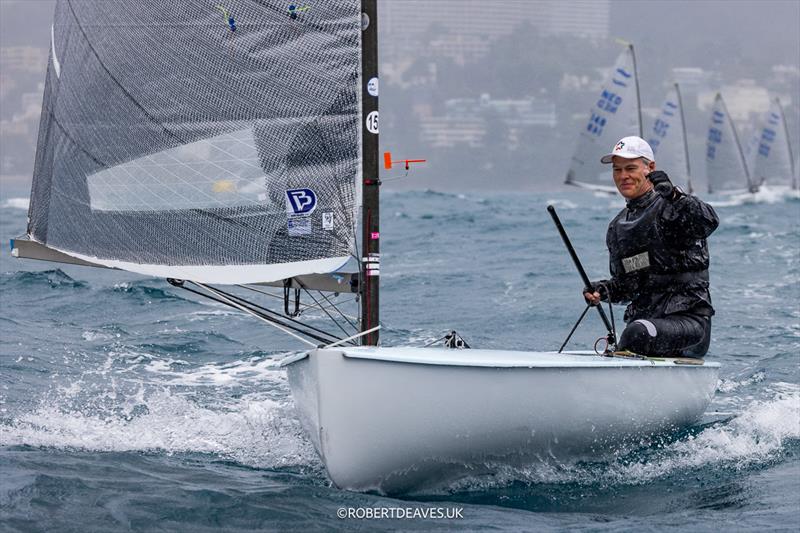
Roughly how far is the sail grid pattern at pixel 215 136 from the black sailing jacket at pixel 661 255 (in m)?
1.39

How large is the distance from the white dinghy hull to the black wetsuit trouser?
35 centimetres

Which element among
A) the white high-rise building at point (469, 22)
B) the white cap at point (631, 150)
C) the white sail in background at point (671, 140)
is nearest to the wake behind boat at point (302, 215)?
the white cap at point (631, 150)

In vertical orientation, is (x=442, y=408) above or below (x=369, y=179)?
below

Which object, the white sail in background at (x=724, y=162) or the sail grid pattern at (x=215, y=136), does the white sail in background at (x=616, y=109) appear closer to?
the white sail in background at (x=724, y=162)

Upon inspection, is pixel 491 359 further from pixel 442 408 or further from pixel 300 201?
pixel 300 201

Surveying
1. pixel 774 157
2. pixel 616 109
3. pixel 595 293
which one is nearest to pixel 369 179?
pixel 595 293

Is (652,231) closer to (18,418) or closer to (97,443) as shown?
(97,443)

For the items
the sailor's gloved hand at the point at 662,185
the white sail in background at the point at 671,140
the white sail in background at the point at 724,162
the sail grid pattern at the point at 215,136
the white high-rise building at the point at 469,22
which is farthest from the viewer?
the white high-rise building at the point at 469,22

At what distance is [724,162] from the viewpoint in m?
40.5

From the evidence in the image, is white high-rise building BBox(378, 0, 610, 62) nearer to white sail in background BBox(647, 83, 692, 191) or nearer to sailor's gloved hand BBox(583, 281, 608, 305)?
white sail in background BBox(647, 83, 692, 191)

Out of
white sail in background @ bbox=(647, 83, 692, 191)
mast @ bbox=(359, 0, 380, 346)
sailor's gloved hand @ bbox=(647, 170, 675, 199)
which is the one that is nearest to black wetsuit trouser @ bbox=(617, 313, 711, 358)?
sailor's gloved hand @ bbox=(647, 170, 675, 199)

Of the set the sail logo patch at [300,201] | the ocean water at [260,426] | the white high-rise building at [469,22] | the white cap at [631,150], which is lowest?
the ocean water at [260,426]

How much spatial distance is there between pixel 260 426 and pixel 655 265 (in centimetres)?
212

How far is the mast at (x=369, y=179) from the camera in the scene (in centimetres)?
521
